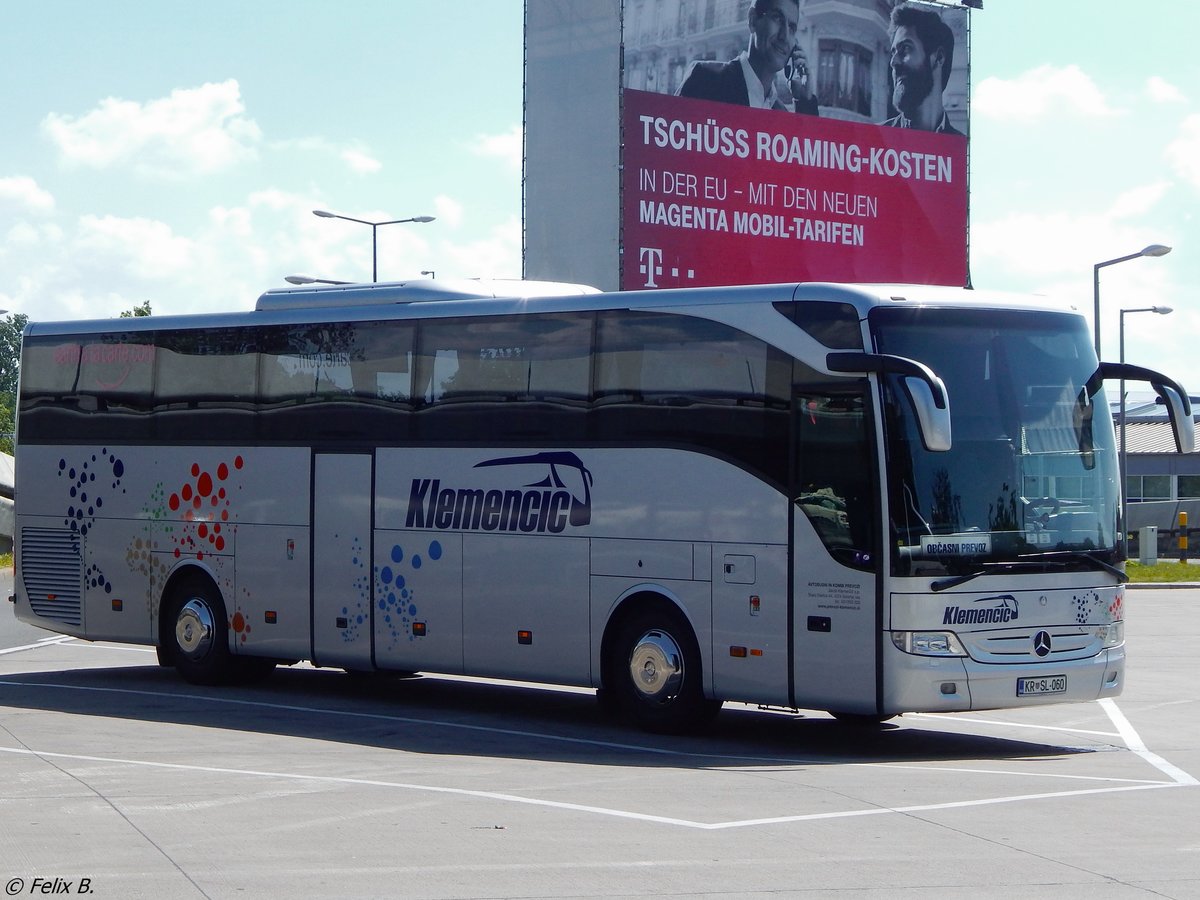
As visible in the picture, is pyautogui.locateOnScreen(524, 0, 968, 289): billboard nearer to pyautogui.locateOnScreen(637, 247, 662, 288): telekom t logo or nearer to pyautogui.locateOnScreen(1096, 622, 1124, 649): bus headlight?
pyautogui.locateOnScreen(637, 247, 662, 288): telekom t logo

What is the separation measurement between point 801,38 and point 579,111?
576cm

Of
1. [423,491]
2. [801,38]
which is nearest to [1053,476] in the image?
[423,491]

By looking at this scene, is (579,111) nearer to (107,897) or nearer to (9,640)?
(9,640)

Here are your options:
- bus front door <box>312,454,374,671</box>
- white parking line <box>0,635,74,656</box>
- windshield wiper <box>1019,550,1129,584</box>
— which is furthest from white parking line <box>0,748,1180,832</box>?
white parking line <box>0,635,74,656</box>

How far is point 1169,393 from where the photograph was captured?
13.8 meters

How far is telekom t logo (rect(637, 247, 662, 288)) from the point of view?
1378 inches

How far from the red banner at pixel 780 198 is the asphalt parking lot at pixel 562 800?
19.1 meters

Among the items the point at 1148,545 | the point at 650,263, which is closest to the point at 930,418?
the point at 650,263

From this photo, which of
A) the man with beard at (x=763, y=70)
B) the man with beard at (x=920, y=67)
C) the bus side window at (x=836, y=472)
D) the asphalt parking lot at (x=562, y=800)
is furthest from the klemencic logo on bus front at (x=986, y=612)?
the man with beard at (x=920, y=67)

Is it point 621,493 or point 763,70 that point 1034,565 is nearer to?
point 621,493

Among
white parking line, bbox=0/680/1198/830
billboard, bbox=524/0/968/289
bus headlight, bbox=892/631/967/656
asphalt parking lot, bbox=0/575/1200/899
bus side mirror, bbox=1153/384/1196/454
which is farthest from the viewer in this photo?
billboard, bbox=524/0/968/289

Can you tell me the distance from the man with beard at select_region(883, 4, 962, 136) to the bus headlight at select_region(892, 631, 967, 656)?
90.9 feet

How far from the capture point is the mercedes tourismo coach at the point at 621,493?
13.0m

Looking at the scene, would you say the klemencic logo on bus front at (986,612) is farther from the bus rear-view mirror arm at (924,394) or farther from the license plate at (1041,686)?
the bus rear-view mirror arm at (924,394)
